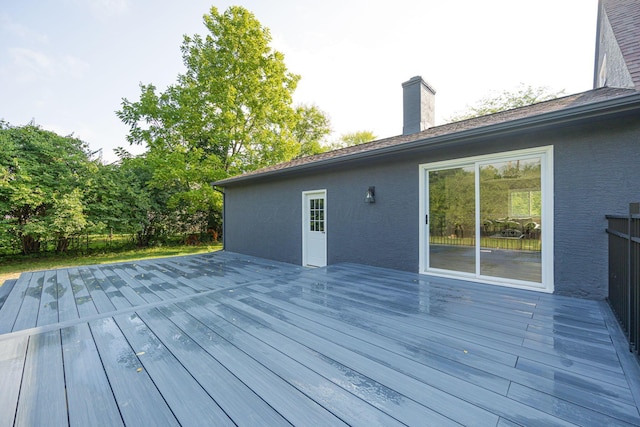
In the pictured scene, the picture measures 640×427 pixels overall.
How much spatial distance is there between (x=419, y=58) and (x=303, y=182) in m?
7.25

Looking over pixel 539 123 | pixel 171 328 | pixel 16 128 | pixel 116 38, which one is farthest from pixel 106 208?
pixel 539 123

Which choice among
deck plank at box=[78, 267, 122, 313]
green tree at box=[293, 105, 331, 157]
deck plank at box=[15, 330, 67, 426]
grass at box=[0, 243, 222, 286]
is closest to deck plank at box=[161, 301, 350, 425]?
deck plank at box=[15, 330, 67, 426]

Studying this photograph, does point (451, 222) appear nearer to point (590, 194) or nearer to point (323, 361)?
point (590, 194)

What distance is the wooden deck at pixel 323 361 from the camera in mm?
1371

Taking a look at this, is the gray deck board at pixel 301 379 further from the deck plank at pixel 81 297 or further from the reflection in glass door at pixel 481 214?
the reflection in glass door at pixel 481 214

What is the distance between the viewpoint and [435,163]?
4297mm

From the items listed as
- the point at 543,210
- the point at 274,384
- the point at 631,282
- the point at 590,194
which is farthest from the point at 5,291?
the point at 590,194

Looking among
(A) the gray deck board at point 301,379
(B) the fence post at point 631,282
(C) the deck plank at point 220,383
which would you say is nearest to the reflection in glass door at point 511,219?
(B) the fence post at point 631,282

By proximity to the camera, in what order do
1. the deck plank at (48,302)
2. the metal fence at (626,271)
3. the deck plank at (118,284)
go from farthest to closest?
the deck plank at (118,284), the deck plank at (48,302), the metal fence at (626,271)

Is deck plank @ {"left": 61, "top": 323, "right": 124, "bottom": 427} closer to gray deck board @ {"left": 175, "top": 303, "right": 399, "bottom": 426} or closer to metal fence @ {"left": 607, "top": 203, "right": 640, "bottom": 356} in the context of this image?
gray deck board @ {"left": 175, "top": 303, "right": 399, "bottom": 426}

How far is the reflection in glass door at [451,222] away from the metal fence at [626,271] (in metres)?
1.49

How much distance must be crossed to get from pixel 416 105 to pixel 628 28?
3465 mm

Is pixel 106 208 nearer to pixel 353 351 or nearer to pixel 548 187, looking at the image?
pixel 353 351

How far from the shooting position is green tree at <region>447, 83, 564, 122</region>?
17.0 metres
